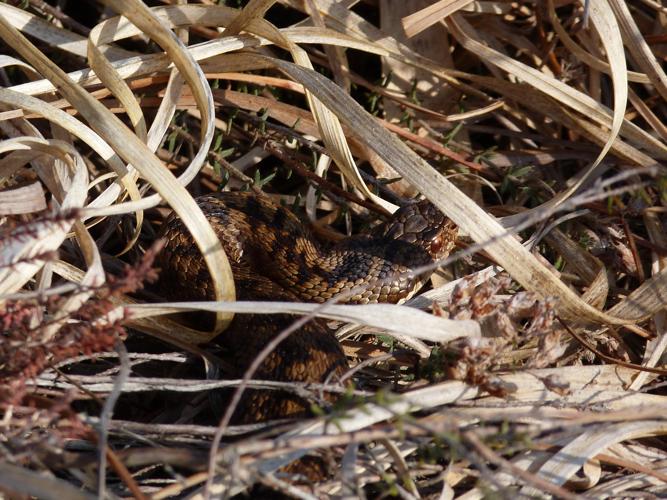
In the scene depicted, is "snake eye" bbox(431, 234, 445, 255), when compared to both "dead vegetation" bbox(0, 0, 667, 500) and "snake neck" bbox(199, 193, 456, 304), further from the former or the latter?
"dead vegetation" bbox(0, 0, 667, 500)

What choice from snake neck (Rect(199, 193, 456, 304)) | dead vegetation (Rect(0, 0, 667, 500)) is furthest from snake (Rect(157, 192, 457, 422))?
dead vegetation (Rect(0, 0, 667, 500))

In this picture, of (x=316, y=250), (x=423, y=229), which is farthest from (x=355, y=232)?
(x=423, y=229)

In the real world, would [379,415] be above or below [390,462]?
above

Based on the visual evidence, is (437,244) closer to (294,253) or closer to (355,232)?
(355,232)

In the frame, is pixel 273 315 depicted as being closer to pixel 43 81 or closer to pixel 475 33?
pixel 43 81

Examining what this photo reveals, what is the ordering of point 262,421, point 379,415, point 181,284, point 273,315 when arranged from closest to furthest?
point 379,415
point 262,421
point 273,315
point 181,284

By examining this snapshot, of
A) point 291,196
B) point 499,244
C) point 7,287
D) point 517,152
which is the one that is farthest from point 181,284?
point 517,152
